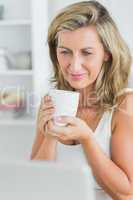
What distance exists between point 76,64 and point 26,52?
1.87m

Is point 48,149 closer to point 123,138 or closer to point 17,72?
point 123,138

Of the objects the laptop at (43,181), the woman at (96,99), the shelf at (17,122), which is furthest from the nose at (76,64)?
the shelf at (17,122)

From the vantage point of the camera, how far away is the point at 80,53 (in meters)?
0.95

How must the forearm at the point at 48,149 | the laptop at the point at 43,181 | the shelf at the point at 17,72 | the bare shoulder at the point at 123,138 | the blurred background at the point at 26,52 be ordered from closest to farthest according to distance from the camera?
the laptop at the point at 43,181, the bare shoulder at the point at 123,138, the forearm at the point at 48,149, the blurred background at the point at 26,52, the shelf at the point at 17,72

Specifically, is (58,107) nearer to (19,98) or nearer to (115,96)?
(115,96)

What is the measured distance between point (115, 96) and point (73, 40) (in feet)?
0.74

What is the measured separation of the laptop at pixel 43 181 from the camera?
0.51 meters

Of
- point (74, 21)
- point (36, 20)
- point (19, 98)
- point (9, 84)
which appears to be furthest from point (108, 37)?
point (9, 84)

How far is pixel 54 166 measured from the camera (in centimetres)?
52

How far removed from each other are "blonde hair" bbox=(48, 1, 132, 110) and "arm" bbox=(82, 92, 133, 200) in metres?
0.11

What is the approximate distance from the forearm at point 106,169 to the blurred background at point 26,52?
1630mm

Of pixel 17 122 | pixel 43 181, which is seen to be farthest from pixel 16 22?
pixel 43 181

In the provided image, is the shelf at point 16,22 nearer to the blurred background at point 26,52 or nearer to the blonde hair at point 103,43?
the blurred background at point 26,52

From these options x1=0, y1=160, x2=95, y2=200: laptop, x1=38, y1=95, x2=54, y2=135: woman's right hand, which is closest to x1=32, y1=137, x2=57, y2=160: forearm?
x1=38, y1=95, x2=54, y2=135: woman's right hand
